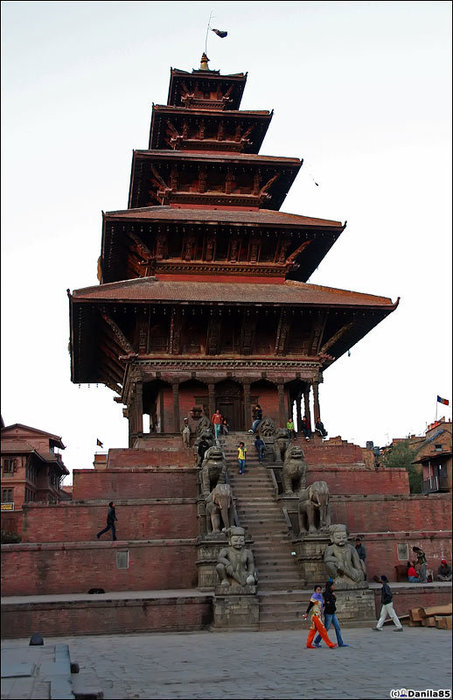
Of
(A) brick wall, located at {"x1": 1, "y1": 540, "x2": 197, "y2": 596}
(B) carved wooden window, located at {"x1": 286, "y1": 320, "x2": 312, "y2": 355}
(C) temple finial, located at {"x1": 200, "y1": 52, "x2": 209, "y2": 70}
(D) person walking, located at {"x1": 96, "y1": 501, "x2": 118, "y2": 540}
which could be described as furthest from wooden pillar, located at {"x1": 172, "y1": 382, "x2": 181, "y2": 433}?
(C) temple finial, located at {"x1": 200, "y1": 52, "x2": 209, "y2": 70}

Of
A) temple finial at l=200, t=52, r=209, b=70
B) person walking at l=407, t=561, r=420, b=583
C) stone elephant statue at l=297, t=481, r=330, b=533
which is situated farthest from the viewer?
temple finial at l=200, t=52, r=209, b=70

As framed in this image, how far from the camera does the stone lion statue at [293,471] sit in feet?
64.6

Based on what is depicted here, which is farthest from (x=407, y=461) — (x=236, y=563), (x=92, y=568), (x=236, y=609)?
(x=236, y=609)

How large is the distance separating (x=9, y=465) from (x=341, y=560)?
143ft

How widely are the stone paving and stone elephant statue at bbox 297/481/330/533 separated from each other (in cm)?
296

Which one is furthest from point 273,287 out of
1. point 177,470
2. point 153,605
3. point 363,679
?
point 363,679

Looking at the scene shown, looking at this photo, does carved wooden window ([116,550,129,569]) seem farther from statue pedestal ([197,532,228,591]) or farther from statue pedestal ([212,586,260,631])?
statue pedestal ([212,586,260,631])

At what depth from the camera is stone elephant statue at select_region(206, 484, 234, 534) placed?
17.6 metres

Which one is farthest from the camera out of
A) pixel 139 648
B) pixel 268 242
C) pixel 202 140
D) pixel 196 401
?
pixel 202 140

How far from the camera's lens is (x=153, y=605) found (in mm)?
15461

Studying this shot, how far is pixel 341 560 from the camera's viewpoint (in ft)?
52.6

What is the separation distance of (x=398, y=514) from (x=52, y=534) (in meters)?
8.86

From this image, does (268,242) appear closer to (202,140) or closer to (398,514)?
(202,140)

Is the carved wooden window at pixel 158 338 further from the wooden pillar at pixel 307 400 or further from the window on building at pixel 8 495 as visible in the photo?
the window on building at pixel 8 495
